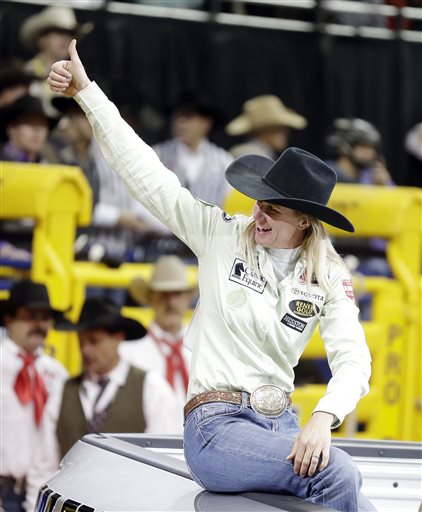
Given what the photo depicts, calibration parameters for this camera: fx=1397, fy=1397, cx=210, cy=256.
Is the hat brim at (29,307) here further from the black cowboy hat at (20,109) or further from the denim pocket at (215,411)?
the denim pocket at (215,411)

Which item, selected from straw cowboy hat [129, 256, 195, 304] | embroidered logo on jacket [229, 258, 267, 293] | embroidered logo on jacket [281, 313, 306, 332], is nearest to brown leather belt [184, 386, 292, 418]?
embroidered logo on jacket [281, 313, 306, 332]

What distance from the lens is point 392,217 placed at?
8.21 meters

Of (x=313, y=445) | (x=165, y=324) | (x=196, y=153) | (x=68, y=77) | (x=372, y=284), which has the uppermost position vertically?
(x=68, y=77)

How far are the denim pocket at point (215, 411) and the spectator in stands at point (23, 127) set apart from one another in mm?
4284

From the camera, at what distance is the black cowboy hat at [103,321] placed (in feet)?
22.8

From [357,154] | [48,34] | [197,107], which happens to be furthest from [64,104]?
[357,154]

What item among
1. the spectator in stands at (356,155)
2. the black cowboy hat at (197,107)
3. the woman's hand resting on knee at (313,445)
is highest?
the black cowboy hat at (197,107)

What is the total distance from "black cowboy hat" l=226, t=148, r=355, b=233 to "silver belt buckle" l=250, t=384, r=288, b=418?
52 centimetres

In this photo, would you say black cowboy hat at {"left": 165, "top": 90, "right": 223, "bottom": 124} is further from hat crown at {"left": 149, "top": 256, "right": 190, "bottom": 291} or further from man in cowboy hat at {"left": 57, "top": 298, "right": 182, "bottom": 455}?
man in cowboy hat at {"left": 57, "top": 298, "right": 182, "bottom": 455}

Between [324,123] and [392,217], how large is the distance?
2.99 meters

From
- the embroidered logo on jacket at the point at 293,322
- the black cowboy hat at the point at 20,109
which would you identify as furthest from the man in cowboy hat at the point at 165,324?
the embroidered logo on jacket at the point at 293,322

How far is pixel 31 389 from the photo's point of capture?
6668 mm

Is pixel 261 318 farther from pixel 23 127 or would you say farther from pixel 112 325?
pixel 23 127

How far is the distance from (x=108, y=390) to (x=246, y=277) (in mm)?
2934
